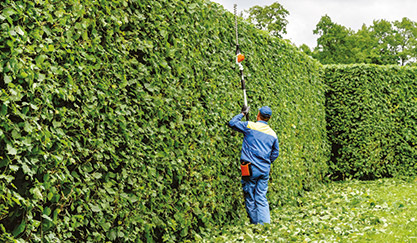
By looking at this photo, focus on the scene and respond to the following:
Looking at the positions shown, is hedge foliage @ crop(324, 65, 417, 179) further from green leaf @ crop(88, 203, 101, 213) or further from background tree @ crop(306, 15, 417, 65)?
background tree @ crop(306, 15, 417, 65)

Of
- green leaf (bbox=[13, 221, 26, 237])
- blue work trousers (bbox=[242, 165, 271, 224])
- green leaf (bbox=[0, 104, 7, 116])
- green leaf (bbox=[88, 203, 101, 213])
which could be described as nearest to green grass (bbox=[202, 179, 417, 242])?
blue work trousers (bbox=[242, 165, 271, 224])

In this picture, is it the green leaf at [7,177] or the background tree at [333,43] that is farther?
the background tree at [333,43]

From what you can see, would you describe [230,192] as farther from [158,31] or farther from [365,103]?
[365,103]

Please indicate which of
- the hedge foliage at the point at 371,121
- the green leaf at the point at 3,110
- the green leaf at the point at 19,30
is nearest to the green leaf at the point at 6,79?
the green leaf at the point at 3,110

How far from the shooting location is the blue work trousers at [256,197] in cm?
600

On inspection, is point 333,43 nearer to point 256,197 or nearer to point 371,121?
point 371,121

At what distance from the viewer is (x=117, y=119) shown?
12.7 feet

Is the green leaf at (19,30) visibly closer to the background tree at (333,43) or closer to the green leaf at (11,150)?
the green leaf at (11,150)

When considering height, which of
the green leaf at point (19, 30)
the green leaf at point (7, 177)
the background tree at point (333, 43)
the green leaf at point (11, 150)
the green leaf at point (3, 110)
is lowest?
the green leaf at point (7, 177)

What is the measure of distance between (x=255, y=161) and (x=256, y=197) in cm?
58

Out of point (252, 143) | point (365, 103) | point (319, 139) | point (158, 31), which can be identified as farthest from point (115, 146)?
point (365, 103)

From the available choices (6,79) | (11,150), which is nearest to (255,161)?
(11,150)

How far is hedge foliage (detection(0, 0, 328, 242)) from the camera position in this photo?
9.59 feet

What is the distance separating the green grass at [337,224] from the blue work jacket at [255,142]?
3.27 ft
